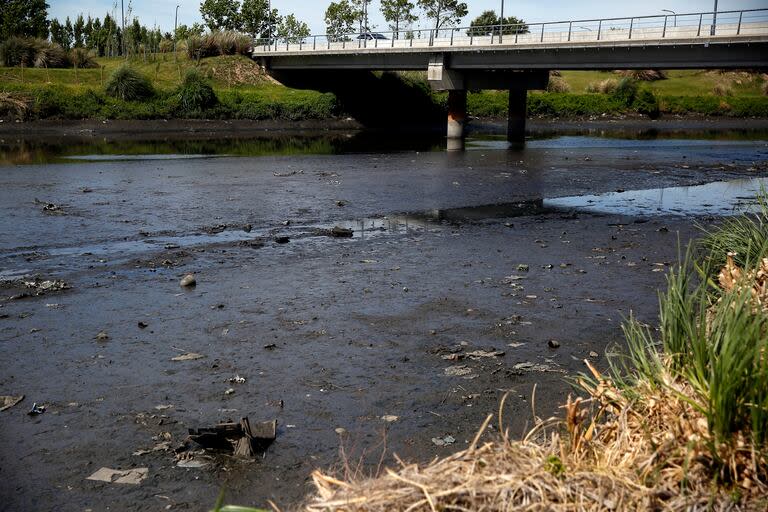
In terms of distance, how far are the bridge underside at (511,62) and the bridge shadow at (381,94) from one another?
32 centimetres

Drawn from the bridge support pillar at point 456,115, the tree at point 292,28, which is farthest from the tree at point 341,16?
the bridge support pillar at point 456,115

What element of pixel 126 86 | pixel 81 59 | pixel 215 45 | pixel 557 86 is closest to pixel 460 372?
pixel 126 86

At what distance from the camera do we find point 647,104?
200 ft

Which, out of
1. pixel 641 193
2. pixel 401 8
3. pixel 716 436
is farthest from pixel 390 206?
pixel 401 8

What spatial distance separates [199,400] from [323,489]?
3.76m

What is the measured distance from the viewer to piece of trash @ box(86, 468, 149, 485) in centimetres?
511

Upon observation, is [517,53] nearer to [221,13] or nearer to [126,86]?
[126,86]

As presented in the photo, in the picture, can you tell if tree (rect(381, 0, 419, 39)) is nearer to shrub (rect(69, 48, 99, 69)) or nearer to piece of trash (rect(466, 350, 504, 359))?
shrub (rect(69, 48, 99, 69))

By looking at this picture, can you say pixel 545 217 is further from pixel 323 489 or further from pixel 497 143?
pixel 497 143

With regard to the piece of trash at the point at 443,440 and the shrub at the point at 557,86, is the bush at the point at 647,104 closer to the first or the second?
the shrub at the point at 557,86

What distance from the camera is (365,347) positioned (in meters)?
7.87

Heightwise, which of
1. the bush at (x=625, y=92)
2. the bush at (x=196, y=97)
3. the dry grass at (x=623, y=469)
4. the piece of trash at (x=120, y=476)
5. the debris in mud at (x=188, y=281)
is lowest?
the piece of trash at (x=120, y=476)

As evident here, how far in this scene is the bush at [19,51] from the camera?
167ft

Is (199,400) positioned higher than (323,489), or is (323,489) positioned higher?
(323,489)
